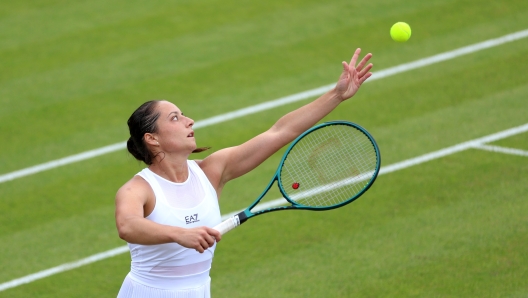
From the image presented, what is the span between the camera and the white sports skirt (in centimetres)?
538

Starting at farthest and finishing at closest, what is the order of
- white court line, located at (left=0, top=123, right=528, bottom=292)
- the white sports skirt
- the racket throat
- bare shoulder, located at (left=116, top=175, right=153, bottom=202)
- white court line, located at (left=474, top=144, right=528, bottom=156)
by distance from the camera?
white court line, located at (left=474, top=144, right=528, bottom=156), white court line, located at (left=0, top=123, right=528, bottom=292), the racket throat, the white sports skirt, bare shoulder, located at (left=116, top=175, right=153, bottom=202)

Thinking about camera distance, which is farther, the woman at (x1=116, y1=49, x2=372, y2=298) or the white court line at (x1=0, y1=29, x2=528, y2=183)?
the white court line at (x1=0, y1=29, x2=528, y2=183)

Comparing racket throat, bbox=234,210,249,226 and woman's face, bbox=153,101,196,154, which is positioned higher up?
woman's face, bbox=153,101,196,154

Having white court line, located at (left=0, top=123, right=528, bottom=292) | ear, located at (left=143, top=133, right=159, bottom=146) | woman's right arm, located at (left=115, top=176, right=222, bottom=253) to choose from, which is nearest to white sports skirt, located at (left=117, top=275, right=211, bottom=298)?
woman's right arm, located at (left=115, top=176, right=222, bottom=253)

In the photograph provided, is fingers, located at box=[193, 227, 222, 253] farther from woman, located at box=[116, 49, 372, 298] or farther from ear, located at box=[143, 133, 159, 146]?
ear, located at box=[143, 133, 159, 146]

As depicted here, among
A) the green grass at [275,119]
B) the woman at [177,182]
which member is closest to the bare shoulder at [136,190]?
the woman at [177,182]

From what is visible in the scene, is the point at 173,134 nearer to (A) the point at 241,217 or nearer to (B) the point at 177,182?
(B) the point at 177,182

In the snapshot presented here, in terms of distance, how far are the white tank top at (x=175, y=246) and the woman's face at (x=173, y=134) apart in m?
0.21

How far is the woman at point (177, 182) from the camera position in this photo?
207 inches

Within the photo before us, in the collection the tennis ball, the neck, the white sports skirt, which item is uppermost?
the tennis ball

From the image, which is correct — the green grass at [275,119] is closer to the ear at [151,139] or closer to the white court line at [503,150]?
the white court line at [503,150]

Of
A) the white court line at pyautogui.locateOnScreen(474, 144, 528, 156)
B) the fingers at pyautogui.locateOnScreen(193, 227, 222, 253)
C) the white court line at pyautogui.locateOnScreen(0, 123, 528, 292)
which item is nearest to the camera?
the fingers at pyautogui.locateOnScreen(193, 227, 222, 253)

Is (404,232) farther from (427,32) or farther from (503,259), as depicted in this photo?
(427,32)

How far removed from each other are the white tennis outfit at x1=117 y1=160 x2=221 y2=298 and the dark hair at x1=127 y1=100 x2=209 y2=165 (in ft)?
0.61
